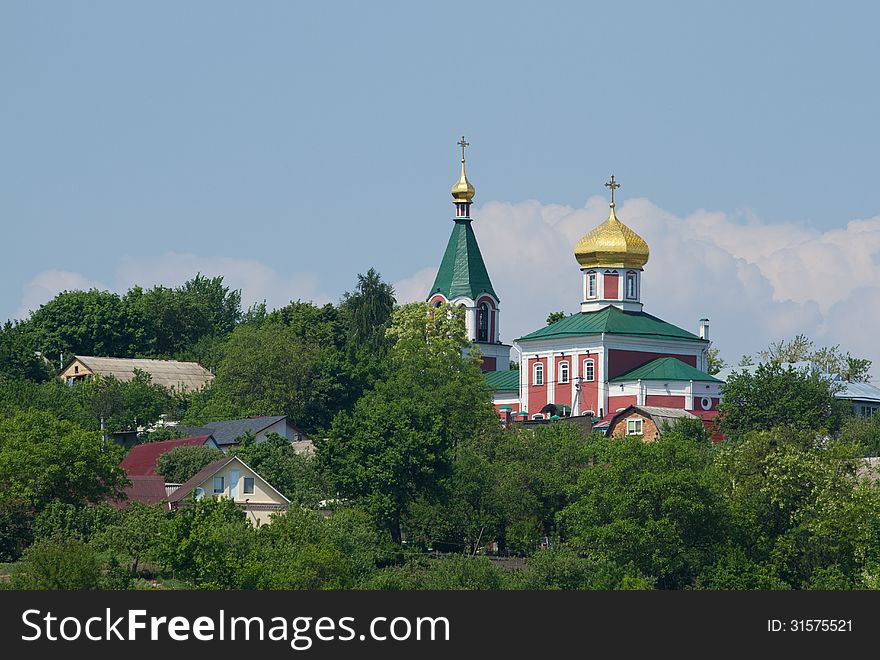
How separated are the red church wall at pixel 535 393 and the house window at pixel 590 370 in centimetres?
241

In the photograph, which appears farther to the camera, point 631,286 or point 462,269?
point 462,269

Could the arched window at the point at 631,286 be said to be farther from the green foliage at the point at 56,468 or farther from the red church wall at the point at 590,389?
the green foliage at the point at 56,468

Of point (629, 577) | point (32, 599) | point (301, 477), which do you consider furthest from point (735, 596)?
point (301, 477)

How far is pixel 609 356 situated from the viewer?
90.6 m

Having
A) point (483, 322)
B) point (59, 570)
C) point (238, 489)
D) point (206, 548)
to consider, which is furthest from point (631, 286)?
point (59, 570)

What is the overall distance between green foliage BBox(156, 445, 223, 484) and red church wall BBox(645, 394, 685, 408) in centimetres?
2301

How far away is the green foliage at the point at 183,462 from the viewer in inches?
2790

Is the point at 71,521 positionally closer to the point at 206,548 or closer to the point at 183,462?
the point at 206,548

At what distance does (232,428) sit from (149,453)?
611 cm

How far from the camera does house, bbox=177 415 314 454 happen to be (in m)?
79.1

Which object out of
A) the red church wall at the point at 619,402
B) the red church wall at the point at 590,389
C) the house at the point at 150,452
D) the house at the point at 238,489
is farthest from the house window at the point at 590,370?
the house at the point at 238,489

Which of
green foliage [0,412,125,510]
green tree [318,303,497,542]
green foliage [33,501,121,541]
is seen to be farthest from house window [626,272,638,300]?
green foliage [33,501,121,541]

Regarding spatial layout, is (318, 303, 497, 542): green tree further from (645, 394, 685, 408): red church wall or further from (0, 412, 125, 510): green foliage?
(645, 394, 685, 408): red church wall

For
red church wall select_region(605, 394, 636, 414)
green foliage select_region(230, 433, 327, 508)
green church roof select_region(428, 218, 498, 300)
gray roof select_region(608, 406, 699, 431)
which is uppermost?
green church roof select_region(428, 218, 498, 300)
